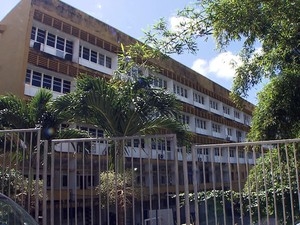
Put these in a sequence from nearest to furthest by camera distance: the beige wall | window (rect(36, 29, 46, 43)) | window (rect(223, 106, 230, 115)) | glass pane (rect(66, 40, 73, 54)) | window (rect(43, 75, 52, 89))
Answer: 1. the beige wall
2. window (rect(36, 29, 46, 43))
3. window (rect(43, 75, 52, 89))
4. glass pane (rect(66, 40, 73, 54))
5. window (rect(223, 106, 230, 115))

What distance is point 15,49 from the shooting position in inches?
926

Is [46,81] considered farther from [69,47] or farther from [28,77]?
[69,47]

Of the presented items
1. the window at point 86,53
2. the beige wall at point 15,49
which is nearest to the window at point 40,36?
the beige wall at point 15,49

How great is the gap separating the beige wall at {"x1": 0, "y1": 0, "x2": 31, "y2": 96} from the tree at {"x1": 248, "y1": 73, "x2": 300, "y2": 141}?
1563 centimetres

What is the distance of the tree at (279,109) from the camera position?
8.69 m

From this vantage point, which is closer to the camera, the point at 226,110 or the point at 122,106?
the point at 122,106

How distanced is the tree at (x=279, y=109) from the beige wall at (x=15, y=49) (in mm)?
15629

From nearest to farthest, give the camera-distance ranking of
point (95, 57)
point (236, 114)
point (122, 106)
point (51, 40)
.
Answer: point (122, 106)
point (51, 40)
point (95, 57)
point (236, 114)

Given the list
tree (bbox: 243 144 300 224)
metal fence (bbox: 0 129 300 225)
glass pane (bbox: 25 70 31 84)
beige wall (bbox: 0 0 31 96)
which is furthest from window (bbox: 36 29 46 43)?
tree (bbox: 243 144 300 224)

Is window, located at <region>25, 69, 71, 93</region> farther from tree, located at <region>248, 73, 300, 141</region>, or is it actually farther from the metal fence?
the metal fence

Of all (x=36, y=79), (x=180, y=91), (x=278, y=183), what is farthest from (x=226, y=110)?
(x=278, y=183)

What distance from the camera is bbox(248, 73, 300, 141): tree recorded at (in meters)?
8.69

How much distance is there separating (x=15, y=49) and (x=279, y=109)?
18207 millimetres

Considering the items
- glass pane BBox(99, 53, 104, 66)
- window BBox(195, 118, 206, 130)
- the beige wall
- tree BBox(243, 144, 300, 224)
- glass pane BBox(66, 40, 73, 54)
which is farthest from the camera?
window BBox(195, 118, 206, 130)
